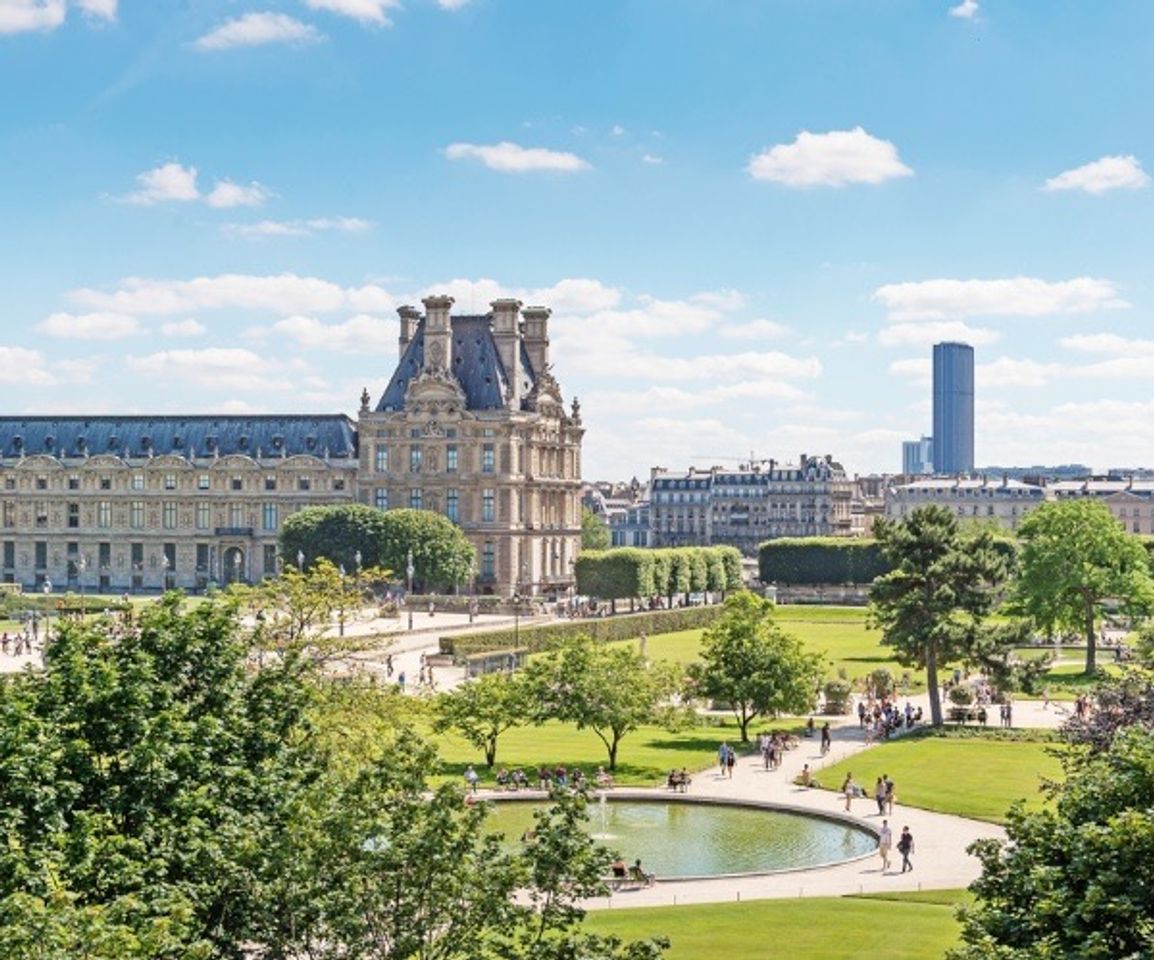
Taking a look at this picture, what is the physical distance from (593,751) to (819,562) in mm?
83855

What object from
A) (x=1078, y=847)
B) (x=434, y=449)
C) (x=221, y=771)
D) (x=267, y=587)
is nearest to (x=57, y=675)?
(x=221, y=771)

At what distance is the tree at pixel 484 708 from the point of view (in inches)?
1986

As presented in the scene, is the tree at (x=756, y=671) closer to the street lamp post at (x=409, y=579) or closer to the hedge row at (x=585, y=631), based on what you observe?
the hedge row at (x=585, y=631)

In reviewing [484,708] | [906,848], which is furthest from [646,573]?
[906,848]

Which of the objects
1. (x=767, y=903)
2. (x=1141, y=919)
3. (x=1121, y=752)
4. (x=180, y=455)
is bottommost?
(x=767, y=903)

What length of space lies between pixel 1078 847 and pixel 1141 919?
1370 mm

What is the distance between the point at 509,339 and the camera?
125562 millimetres

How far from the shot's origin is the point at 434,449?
125125mm

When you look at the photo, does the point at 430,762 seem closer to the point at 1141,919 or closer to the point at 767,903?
the point at 1141,919

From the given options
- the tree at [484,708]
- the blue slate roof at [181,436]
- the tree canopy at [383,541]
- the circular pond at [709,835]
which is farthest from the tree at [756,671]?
the blue slate roof at [181,436]

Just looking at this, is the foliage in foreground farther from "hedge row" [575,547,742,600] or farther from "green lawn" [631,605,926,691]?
"hedge row" [575,547,742,600]

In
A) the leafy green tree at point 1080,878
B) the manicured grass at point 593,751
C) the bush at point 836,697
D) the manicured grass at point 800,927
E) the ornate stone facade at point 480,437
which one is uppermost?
the ornate stone facade at point 480,437

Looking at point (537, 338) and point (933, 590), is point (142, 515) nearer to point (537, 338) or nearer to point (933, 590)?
point (537, 338)

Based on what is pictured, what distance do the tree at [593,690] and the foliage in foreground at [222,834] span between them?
23.8 m
